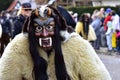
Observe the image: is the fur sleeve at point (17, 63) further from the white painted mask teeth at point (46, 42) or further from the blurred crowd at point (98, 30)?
the blurred crowd at point (98, 30)

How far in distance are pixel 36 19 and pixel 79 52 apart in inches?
18.3

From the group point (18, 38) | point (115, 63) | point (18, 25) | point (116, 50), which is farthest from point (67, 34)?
point (116, 50)

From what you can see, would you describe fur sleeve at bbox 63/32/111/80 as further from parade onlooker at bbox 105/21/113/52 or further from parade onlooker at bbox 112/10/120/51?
parade onlooker at bbox 105/21/113/52

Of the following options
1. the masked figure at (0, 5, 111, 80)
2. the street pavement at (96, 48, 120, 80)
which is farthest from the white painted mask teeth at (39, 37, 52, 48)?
the street pavement at (96, 48, 120, 80)

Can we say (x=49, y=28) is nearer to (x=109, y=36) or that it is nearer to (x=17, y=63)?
(x=17, y=63)

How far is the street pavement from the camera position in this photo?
1283 centimetres

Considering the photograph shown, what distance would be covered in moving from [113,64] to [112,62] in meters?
0.57

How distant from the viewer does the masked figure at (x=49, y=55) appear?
166 inches

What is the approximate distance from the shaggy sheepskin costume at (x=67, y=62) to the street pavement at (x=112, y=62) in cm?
766

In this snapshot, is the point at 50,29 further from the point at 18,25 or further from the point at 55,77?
the point at 18,25

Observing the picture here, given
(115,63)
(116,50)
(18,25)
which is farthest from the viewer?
(116,50)

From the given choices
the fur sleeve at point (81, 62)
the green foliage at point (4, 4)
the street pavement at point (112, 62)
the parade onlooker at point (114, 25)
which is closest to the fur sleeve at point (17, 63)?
the fur sleeve at point (81, 62)

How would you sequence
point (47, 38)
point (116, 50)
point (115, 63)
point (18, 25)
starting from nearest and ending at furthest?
point (47, 38), point (18, 25), point (115, 63), point (116, 50)

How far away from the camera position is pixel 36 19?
→ 427cm
